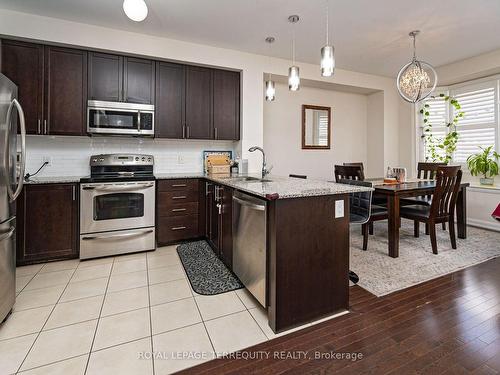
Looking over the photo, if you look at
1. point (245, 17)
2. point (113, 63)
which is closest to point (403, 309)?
point (245, 17)

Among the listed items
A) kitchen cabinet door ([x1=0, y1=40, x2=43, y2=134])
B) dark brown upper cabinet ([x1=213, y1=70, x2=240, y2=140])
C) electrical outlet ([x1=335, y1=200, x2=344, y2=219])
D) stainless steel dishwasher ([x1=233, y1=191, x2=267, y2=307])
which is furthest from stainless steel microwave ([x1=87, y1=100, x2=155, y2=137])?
electrical outlet ([x1=335, y1=200, x2=344, y2=219])

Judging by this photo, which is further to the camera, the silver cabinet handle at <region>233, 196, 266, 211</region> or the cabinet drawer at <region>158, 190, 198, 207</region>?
the cabinet drawer at <region>158, 190, 198, 207</region>

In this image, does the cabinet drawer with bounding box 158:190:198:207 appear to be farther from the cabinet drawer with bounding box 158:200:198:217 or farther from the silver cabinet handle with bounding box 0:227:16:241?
the silver cabinet handle with bounding box 0:227:16:241

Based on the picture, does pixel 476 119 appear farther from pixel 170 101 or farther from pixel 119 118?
pixel 119 118

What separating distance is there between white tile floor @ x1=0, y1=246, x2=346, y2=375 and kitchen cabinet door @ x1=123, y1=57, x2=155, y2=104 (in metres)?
2.17

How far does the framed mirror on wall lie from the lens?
493 cm

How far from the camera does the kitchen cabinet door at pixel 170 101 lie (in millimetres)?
3502

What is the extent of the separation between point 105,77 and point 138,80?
378mm

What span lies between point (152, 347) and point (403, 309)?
1.81 metres

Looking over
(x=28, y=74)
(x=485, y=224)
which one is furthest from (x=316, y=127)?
(x=28, y=74)

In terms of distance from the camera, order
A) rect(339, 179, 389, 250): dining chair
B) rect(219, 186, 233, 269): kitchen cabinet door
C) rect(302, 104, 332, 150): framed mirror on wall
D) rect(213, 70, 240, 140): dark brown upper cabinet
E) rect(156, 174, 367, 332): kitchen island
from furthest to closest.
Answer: rect(302, 104, 332, 150): framed mirror on wall
rect(213, 70, 240, 140): dark brown upper cabinet
rect(339, 179, 389, 250): dining chair
rect(219, 186, 233, 269): kitchen cabinet door
rect(156, 174, 367, 332): kitchen island

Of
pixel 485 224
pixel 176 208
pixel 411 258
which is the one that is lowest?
pixel 411 258

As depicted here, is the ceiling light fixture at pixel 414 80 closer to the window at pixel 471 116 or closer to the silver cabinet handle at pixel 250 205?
the window at pixel 471 116

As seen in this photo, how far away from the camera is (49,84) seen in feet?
9.80
